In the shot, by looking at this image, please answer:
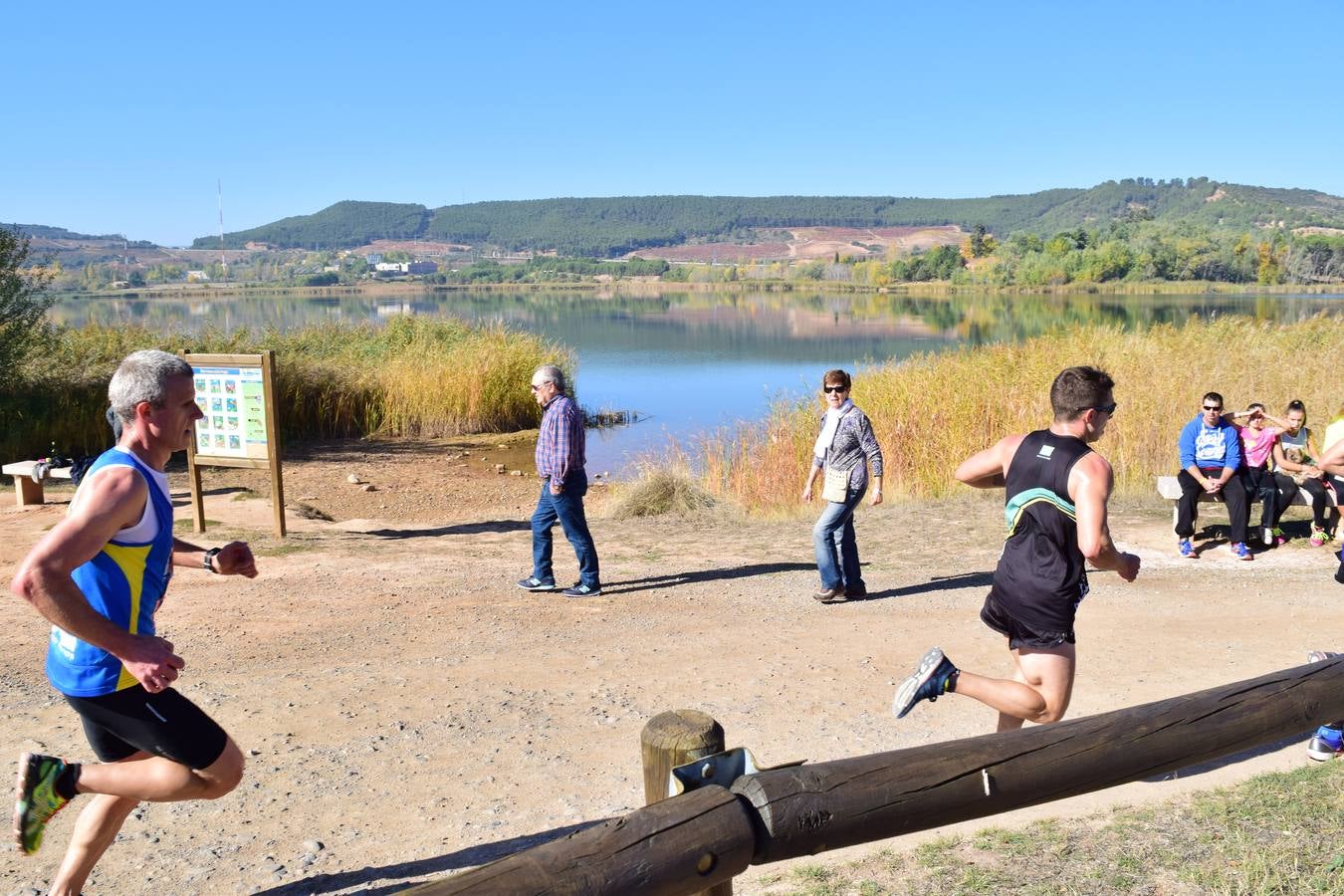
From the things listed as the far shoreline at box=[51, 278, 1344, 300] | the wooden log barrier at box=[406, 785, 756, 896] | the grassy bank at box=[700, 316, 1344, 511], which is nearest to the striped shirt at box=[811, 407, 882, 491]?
the grassy bank at box=[700, 316, 1344, 511]

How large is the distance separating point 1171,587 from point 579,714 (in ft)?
17.5

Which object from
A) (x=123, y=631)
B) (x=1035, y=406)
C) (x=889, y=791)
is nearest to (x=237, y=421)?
(x=123, y=631)

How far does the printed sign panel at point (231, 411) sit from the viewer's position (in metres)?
10.7

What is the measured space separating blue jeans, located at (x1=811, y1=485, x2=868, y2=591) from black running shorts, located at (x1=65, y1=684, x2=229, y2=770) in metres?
5.47

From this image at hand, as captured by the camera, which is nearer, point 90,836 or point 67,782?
point 67,782

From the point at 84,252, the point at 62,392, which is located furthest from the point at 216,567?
the point at 84,252

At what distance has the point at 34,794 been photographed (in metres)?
3.35

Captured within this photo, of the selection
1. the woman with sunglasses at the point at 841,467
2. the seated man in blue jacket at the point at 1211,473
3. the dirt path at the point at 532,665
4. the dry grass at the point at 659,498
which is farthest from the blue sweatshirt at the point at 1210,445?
the dry grass at the point at 659,498

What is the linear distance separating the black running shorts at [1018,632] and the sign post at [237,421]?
311 inches

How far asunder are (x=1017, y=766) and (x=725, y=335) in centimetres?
5409

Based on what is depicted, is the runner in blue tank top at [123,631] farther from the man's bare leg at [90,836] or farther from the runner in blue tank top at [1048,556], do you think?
the runner in blue tank top at [1048,556]

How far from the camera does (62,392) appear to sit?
54.4 feet

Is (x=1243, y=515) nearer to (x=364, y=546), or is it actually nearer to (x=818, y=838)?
(x=364, y=546)

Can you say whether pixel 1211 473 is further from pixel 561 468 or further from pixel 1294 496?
pixel 561 468
